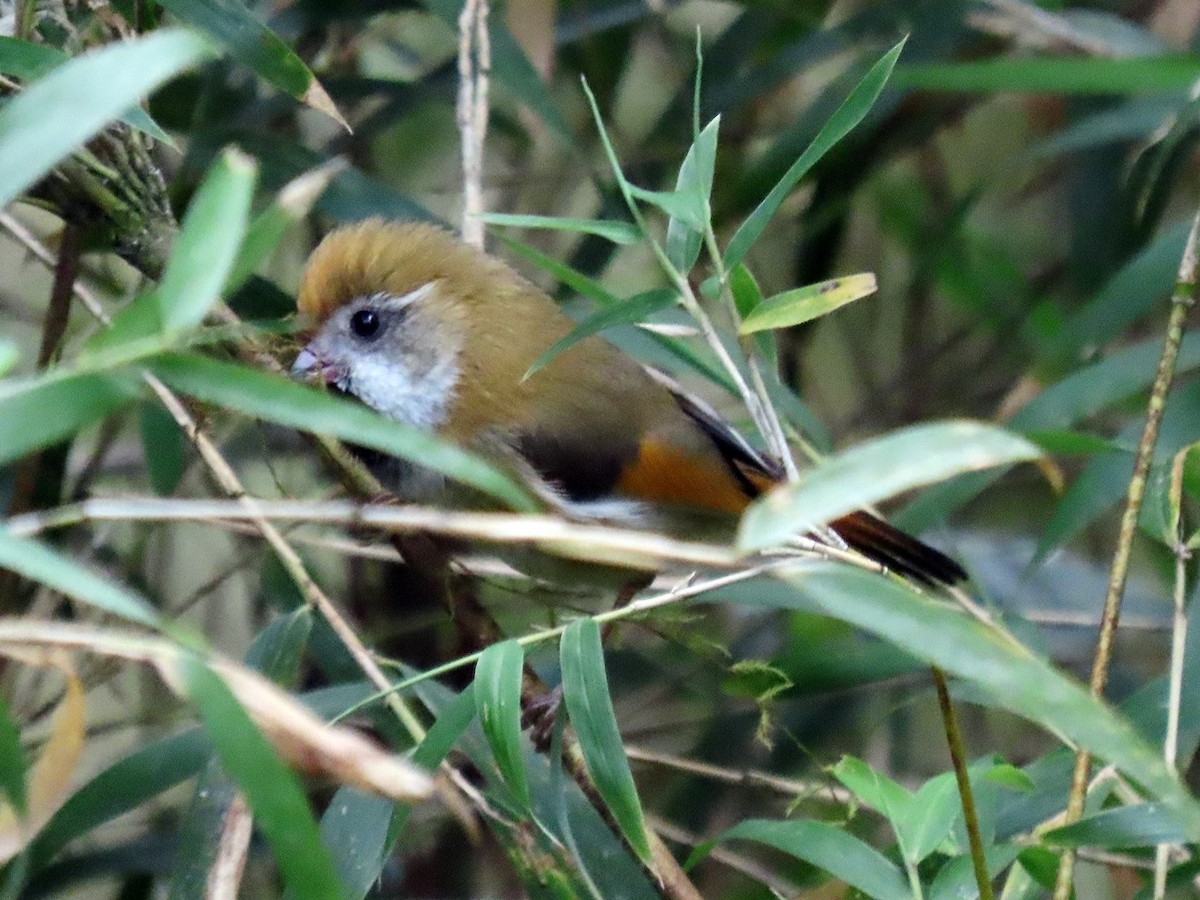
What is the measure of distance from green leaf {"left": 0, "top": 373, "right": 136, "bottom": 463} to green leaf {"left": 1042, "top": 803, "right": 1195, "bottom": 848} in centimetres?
71

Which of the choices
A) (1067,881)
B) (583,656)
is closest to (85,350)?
(583,656)

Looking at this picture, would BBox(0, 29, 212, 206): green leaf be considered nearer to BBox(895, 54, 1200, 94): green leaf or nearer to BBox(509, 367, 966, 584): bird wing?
BBox(509, 367, 966, 584): bird wing

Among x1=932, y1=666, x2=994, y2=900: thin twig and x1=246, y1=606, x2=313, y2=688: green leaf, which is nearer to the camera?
x1=932, y1=666, x2=994, y2=900: thin twig

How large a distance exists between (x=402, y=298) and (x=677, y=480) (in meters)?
0.43

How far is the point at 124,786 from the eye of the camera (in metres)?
1.25

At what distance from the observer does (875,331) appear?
3.00 m

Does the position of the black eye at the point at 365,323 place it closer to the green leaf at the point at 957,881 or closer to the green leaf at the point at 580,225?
the green leaf at the point at 580,225

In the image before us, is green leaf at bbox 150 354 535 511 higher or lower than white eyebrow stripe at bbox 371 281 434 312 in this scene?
higher

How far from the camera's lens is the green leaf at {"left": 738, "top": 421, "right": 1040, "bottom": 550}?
0.69m

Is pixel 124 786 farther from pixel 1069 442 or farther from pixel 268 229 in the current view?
pixel 1069 442

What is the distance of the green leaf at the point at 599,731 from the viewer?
1.01 meters

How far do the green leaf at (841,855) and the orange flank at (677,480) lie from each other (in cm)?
69

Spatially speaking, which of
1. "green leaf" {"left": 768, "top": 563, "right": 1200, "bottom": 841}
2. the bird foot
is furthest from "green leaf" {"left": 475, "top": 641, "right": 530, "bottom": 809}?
the bird foot

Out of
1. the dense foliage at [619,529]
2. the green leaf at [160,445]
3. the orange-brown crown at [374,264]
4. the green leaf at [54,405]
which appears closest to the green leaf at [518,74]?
the dense foliage at [619,529]
